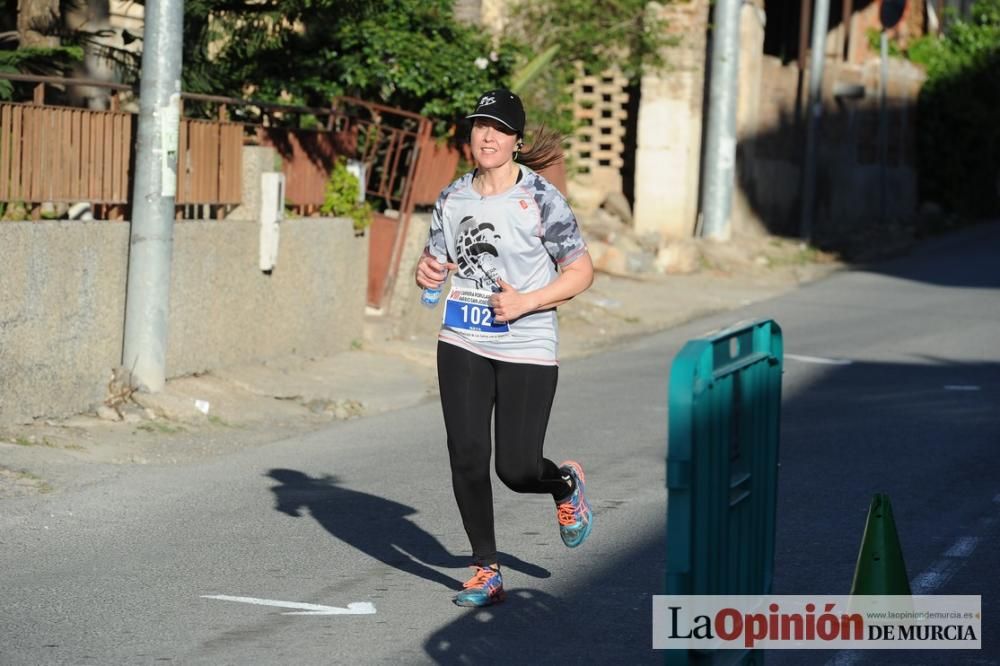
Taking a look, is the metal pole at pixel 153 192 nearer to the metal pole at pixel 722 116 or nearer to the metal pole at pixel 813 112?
the metal pole at pixel 722 116

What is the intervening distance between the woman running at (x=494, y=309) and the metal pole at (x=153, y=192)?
16.0 ft

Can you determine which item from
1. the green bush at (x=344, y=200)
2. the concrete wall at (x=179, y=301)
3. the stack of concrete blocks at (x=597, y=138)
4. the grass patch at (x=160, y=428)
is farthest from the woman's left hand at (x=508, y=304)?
the stack of concrete blocks at (x=597, y=138)

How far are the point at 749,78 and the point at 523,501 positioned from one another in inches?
766

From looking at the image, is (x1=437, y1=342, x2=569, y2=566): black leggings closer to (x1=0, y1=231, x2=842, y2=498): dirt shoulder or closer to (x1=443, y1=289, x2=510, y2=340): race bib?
(x1=443, y1=289, x2=510, y2=340): race bib

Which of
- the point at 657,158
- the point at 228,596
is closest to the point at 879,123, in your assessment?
the point at 657,158

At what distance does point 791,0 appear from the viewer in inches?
1367

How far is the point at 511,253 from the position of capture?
6293 mm

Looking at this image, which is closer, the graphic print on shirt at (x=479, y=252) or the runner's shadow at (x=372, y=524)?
the graphic print on shirt at (x=479, y=252)

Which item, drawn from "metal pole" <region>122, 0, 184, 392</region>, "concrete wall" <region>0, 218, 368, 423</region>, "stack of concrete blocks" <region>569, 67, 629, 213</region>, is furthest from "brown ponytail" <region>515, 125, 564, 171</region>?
"stack of concrete blocks" <region>569, 67, 629, 213</region>

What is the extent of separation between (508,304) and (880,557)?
163cm

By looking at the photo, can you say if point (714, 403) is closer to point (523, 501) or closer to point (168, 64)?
point (523, 501)

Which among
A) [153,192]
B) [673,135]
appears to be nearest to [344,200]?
[153,192]

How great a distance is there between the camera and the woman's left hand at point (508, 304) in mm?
6160

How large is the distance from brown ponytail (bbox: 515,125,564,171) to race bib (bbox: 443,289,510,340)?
2.47 ft
